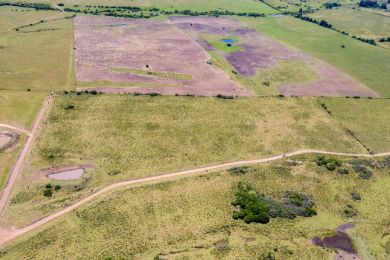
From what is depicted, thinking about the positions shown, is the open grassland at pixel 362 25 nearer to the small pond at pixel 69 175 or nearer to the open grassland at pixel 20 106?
the open grassland at pixel 20 106

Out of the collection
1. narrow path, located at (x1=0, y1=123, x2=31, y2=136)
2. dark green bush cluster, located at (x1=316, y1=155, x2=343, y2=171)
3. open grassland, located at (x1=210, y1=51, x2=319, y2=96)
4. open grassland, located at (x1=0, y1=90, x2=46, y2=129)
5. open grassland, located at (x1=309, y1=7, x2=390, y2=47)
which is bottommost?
dark green bush cluster, located at (x1=316, y1=155, x2=343, y2=171)

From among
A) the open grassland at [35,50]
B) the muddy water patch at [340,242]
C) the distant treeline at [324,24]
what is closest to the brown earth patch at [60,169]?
the open grassland at [35,50]

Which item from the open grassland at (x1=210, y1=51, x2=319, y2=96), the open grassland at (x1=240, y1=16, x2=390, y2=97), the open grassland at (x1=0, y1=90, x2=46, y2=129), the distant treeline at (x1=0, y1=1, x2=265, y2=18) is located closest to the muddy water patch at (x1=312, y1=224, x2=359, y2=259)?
the open grassland at (x1=210, y1=51, x2=319, y2=96)

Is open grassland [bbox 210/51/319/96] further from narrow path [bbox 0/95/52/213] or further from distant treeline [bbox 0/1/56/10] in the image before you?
distant treeline [bbox 0/1/56/10]

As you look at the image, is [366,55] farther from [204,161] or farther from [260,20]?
[204,161]

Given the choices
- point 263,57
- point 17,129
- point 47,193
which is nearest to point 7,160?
point 17,129

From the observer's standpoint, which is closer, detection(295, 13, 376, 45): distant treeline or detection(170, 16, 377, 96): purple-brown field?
detection(170, 16, 377, 96): purple-brown field

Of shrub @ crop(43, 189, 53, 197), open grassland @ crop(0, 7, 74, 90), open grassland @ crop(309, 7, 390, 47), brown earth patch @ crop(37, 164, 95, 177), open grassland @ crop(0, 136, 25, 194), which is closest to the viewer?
shrub @ crop(43, 189, 53, 197)
